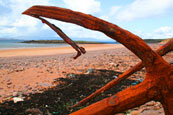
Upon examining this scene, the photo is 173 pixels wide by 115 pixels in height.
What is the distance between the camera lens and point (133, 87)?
951mm

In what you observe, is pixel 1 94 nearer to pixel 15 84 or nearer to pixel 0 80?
pixel 15 84

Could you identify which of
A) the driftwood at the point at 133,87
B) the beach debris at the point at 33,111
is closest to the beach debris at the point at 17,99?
the beach debris at the point at 33,111

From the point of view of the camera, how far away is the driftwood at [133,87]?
0.90m

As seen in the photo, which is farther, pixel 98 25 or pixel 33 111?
pixel 33 111

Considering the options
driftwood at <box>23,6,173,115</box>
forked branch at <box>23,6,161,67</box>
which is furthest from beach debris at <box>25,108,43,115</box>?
forked branch at <box>23,6,161,67</box>

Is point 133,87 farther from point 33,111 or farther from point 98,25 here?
point 33,111

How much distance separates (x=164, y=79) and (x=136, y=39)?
34 cm

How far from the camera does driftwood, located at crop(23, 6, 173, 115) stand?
2.94 feet

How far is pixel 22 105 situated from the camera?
3.05 metres

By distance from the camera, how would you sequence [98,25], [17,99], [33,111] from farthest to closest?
[17,99]
[33,111]
[98,25]

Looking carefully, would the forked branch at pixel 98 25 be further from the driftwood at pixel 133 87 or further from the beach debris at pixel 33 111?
the beach debris at pixel 33 111

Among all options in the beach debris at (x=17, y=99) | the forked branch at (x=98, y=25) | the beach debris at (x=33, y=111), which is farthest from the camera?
the beach debris at (x=17, y=99)

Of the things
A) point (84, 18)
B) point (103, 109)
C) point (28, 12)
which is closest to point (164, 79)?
point (103, 109)

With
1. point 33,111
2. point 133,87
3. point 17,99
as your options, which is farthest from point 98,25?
point 17,99
